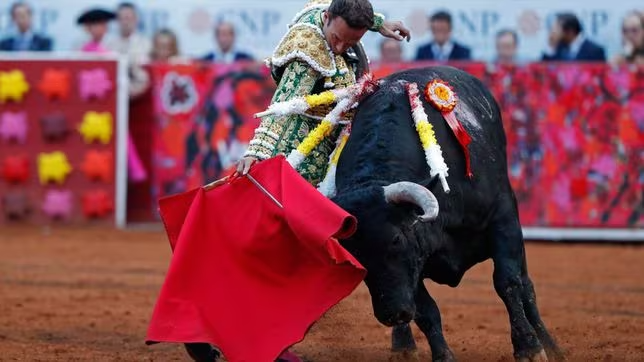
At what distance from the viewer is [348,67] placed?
5.03 metres

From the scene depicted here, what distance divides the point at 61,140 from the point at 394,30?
6.39 m

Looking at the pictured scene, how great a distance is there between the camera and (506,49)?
1036 cm

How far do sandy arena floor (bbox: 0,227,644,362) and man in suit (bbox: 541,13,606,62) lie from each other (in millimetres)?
1552

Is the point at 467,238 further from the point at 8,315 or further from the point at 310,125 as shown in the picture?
the point at 8,315

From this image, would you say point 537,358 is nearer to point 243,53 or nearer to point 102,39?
point 243,53

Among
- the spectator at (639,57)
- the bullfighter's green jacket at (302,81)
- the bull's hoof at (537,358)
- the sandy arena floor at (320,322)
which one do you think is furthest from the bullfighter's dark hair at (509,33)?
the bull's hoof at (537,358)

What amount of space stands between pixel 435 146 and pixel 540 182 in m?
5.65

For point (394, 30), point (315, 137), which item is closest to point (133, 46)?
point (394, 30)

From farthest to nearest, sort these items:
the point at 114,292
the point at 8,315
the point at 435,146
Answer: the point at 114,292 < the point at 8,315 < the point at 435,146

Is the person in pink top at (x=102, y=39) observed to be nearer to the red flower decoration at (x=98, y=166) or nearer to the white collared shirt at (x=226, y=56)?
the red flower decoration at (x=98, y=166)

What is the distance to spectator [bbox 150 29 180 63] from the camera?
431 inches

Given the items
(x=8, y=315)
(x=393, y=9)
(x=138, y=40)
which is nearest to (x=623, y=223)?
(x=393, y=9)

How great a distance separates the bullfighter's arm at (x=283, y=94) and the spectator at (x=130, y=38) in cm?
650

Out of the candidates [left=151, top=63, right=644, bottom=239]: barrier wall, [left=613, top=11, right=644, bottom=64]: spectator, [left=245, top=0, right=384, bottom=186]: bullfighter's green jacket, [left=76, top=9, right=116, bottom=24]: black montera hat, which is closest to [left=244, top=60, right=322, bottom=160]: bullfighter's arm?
[left=245, top=0, right=384, bottom=186]: bullfighter's green jacket
